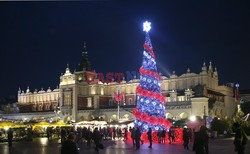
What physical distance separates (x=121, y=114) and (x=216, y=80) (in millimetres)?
21223

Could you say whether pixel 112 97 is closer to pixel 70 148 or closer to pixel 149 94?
pixel 149 94

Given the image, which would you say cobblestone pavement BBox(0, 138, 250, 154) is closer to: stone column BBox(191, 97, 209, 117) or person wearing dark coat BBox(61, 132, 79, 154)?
person wearing dark coat BBox(61, 132, 79, 154)

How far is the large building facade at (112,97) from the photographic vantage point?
63406mm

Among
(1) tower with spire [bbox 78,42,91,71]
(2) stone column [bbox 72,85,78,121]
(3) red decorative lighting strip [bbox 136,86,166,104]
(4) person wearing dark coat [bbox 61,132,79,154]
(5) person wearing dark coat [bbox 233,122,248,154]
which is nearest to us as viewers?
(4) person wearing dark coat [bbox 61,132,79,154]

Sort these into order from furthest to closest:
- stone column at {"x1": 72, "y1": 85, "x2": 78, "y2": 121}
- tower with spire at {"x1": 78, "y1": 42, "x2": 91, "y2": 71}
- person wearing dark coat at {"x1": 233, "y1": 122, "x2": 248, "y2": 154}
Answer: tower with spire at {"x1": 78, "y1": 42, "x2": 91, "y2": 71} < stone column at {"x1": 72, "y1": 85, "x2": 78, "y2": 121} < person wearing dark coat at {"x1": 233, "y1": 122, "x2": 248, "y2": 154}

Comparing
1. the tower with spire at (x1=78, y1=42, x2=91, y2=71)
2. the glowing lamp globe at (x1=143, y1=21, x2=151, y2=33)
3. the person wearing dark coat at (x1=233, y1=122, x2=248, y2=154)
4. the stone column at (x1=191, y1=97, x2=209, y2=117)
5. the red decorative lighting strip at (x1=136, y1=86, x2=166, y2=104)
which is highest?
the tower with spire at (x1=78, y1=42, x2=91, y2=71)

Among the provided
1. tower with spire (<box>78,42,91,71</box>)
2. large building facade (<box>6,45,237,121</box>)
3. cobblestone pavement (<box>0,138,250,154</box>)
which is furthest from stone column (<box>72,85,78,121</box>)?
cobblestone pavement (<box>0,138,250,154</box>)

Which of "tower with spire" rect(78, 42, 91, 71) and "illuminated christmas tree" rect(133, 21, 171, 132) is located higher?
"tower with spire" rect(78, 42, 91, 71)

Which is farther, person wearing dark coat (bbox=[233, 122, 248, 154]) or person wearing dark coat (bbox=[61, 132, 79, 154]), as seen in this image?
person wearing dark coat (bbox=[233, 122, 248, 154])

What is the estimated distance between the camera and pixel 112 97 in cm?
8244

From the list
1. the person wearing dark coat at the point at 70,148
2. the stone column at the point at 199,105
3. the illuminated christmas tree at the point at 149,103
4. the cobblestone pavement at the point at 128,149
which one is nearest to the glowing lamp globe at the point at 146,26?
the illuminated christmas tree at the point at 149,103

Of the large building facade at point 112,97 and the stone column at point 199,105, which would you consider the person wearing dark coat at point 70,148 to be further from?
the large building facade at point 112,97

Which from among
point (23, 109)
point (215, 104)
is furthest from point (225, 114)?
point (23, 109)

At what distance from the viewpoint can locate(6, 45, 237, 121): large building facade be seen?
208ft
